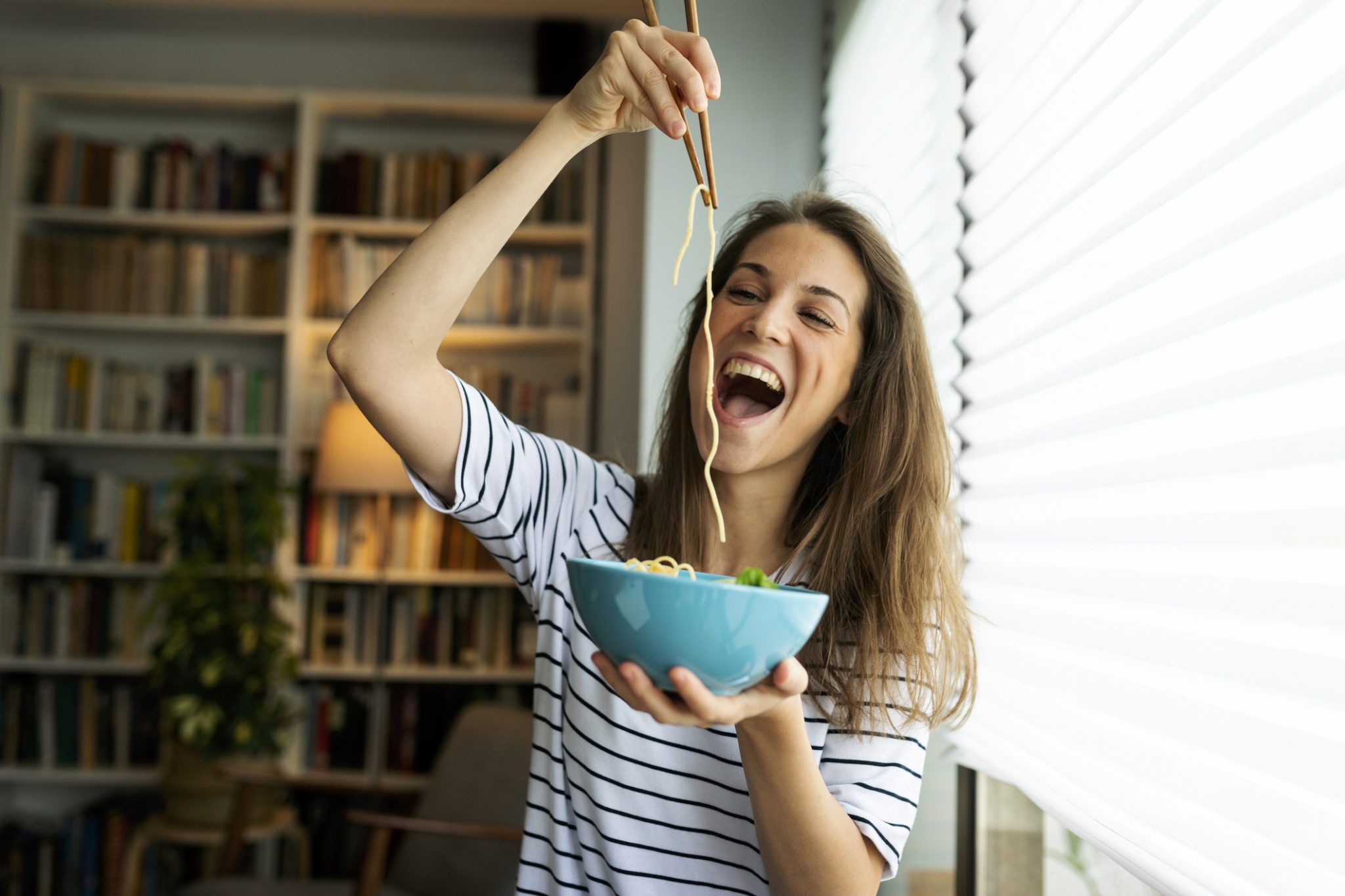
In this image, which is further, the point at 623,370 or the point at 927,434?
the point at 623,370

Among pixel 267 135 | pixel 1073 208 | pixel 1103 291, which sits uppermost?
pixel 267 135

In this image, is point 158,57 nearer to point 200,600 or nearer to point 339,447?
point 339,447

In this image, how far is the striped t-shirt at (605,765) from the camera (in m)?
0.92

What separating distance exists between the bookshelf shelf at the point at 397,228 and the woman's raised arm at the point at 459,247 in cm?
259

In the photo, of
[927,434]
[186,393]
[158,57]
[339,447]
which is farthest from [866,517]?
[158,57]

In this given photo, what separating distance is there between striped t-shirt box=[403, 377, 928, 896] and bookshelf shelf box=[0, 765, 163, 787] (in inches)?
112

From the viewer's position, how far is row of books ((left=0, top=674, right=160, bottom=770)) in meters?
3.33

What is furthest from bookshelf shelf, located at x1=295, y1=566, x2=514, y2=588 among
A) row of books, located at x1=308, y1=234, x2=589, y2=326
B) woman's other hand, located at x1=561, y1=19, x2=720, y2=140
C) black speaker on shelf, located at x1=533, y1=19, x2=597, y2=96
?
woman's other hand, located at x1=561, y1=19, x2=720, y2=140

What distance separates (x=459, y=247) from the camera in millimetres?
860

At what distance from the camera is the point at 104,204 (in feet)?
11.3

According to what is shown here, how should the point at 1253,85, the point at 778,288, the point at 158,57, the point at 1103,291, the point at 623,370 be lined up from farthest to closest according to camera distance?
the point at 158,57 < the point at 623,370 < the point at 778,288 < the point at 1103,291 < the point at 1253,85

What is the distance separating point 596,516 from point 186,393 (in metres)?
2.89

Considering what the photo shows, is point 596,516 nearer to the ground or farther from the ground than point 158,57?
nearer to the ground

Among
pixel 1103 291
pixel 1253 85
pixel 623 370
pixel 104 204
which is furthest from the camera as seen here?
pixel 104 204
